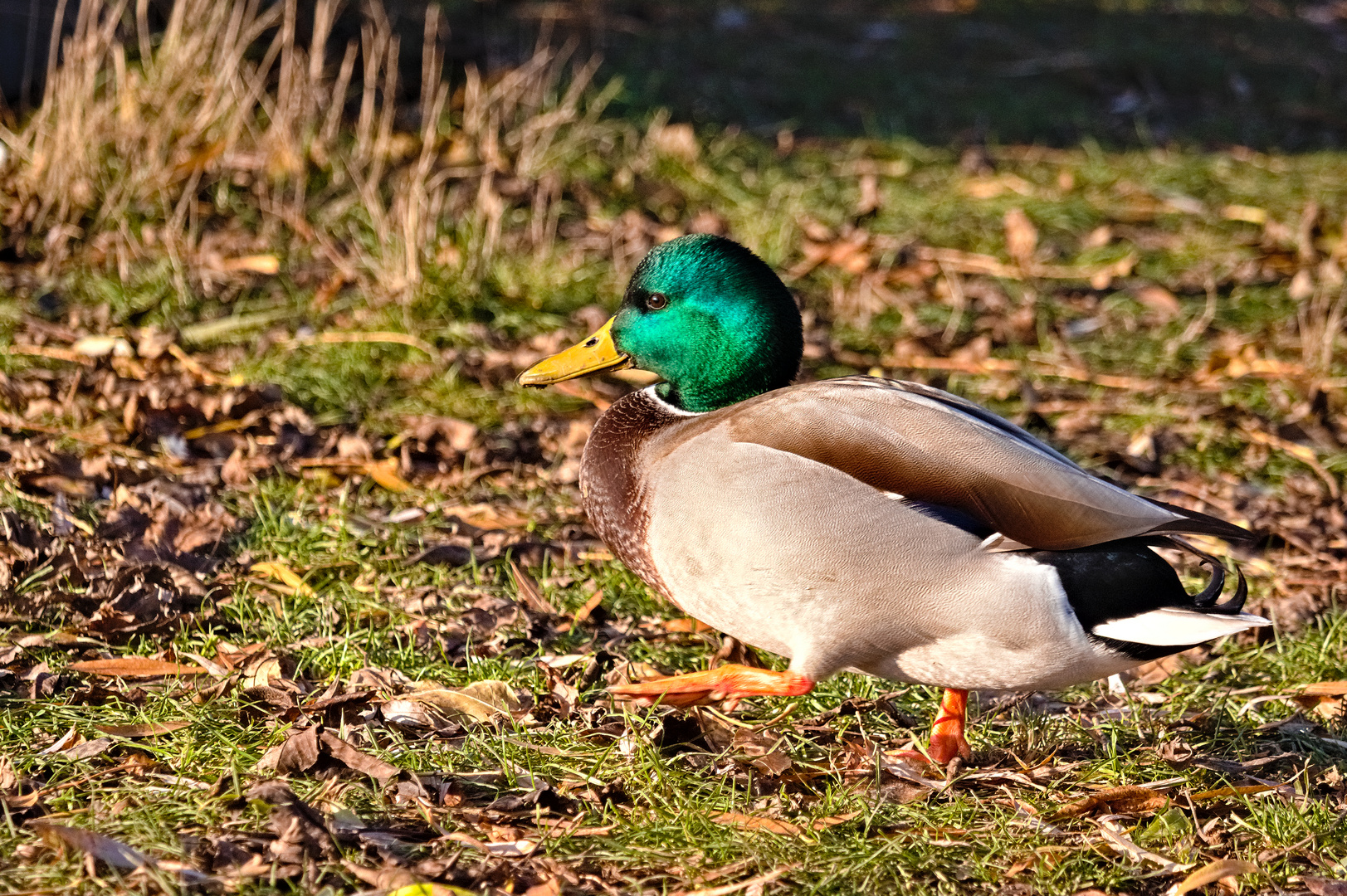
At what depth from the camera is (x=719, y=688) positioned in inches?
120

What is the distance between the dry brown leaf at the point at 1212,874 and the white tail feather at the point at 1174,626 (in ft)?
1.29

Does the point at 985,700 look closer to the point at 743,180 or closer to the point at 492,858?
the point at 492,858

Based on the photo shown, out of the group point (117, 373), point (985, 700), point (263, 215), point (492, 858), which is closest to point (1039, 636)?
point (985, 700)

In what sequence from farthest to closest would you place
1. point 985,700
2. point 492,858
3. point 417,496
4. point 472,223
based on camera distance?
point 472,223, point 417,496, point 985,700, point 492,858

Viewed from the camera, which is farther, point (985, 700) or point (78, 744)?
point (985, 700)

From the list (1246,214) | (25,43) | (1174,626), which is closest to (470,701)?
(1174,626)

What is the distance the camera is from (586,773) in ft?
9.42

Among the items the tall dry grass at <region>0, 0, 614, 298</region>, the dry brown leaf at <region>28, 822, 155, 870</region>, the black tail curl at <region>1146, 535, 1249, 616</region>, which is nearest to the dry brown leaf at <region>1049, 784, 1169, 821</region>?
the black tail curl at <region>1146, 535, 1249, 616</region>

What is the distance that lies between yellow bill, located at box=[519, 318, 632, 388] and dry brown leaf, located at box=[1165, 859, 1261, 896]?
1.65 meters

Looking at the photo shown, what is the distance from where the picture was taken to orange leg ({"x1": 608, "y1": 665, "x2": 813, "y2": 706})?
3.01m

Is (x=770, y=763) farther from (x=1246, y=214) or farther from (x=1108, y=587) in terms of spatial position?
(x=1246, y=214)

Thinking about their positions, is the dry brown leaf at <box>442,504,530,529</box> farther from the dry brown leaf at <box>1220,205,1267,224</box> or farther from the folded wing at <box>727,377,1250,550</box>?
the dry brown leaf at <box>1220,205,1267,224</box>

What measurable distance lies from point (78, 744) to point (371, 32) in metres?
4.82

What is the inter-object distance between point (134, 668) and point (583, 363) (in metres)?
1.21
